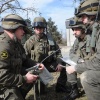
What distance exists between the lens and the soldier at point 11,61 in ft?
12.0

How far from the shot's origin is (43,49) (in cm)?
589

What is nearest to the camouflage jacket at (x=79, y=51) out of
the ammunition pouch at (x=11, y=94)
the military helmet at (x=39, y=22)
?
the military helmet at (x=39, y=22)

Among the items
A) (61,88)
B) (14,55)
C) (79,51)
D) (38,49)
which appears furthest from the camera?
(38,49)

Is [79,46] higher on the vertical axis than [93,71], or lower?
higher

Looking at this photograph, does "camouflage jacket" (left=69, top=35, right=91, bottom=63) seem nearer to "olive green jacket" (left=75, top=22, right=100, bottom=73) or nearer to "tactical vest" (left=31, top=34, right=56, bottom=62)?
"tactical vest" (left=31, top=34, right=56, bottom=62)

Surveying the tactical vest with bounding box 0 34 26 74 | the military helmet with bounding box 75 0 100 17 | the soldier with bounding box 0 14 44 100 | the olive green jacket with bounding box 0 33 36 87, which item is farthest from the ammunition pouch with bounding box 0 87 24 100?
the military helmet with bounding box 75 0 100 17

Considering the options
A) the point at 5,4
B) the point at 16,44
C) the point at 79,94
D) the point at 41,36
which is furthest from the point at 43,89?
the point at 5,4

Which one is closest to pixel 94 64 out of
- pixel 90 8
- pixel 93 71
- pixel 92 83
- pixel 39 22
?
pixel 93 71

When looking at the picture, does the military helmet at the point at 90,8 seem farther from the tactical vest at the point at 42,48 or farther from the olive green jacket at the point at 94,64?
the tactical vest at the point at 42,48

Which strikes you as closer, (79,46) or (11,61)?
(11,61)

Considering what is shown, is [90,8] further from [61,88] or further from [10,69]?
[61,88]

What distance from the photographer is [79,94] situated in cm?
532

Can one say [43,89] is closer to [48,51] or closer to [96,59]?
[48,51]

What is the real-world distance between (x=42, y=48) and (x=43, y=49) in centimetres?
4
